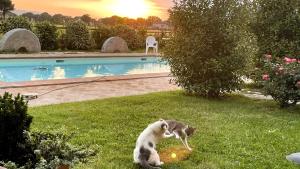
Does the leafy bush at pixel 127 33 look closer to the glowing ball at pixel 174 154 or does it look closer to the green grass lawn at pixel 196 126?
the green grass lawn at pixel 196 126

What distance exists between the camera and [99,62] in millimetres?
21750

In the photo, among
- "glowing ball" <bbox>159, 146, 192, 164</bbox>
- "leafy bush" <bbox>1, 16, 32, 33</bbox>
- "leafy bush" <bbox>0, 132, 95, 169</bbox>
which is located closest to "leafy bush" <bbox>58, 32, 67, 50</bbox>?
"leafy bush" <bbox>1, 16, 32, 33</bbox>

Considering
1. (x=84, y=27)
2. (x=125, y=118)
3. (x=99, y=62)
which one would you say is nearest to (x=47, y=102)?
(x=125, y=118)

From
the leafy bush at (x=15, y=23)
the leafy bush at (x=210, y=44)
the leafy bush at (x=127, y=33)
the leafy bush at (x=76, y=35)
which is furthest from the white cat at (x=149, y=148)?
the leafy bush at (x=127, y=33)

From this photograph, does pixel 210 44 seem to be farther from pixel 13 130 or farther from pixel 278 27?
pixel 13 130

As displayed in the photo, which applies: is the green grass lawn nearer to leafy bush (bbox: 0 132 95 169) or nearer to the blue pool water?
leafy bush (bbox: 0 132 95 169)

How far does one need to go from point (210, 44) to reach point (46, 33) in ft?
47.7

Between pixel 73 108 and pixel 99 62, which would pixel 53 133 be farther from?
pixel 99 62

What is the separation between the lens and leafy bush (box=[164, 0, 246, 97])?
429 inches

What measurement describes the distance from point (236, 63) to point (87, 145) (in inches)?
224

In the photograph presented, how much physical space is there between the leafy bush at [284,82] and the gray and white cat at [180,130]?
4.41m

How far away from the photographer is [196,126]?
776 cm

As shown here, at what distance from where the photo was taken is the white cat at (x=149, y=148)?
5238mm

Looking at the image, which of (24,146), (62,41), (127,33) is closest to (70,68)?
(62,41)
